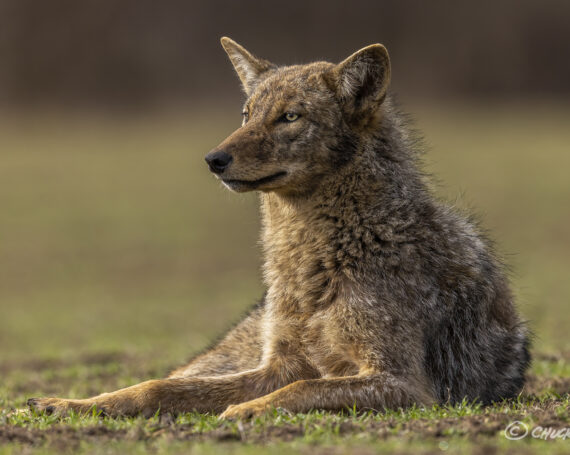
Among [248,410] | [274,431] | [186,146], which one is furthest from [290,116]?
[186,146]

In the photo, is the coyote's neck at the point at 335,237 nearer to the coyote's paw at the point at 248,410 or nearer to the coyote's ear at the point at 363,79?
the coyote's ear at the point at 363,79

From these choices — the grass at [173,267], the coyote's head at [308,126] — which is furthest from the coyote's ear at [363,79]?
the grass at [173,267]

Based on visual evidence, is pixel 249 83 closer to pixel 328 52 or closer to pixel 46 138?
pixel 46 138

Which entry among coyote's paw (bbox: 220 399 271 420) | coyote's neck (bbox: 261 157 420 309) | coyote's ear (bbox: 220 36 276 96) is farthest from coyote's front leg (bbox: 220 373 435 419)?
coyote's ear (bbox: 220 36 276 96)

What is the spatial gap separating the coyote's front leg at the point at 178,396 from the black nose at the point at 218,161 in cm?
164

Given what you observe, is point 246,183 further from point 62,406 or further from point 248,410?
point 62,406

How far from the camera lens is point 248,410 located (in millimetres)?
6402

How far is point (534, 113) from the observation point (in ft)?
174

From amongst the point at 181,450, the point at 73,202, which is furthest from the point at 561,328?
the point at 73,202

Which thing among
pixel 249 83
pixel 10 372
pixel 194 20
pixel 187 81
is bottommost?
pixel 10 372

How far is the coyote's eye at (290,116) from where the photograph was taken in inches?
298

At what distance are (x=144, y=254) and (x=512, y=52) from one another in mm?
43782

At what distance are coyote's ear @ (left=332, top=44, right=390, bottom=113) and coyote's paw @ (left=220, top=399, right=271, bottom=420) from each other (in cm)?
259

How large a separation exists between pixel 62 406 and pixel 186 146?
39.0 m
